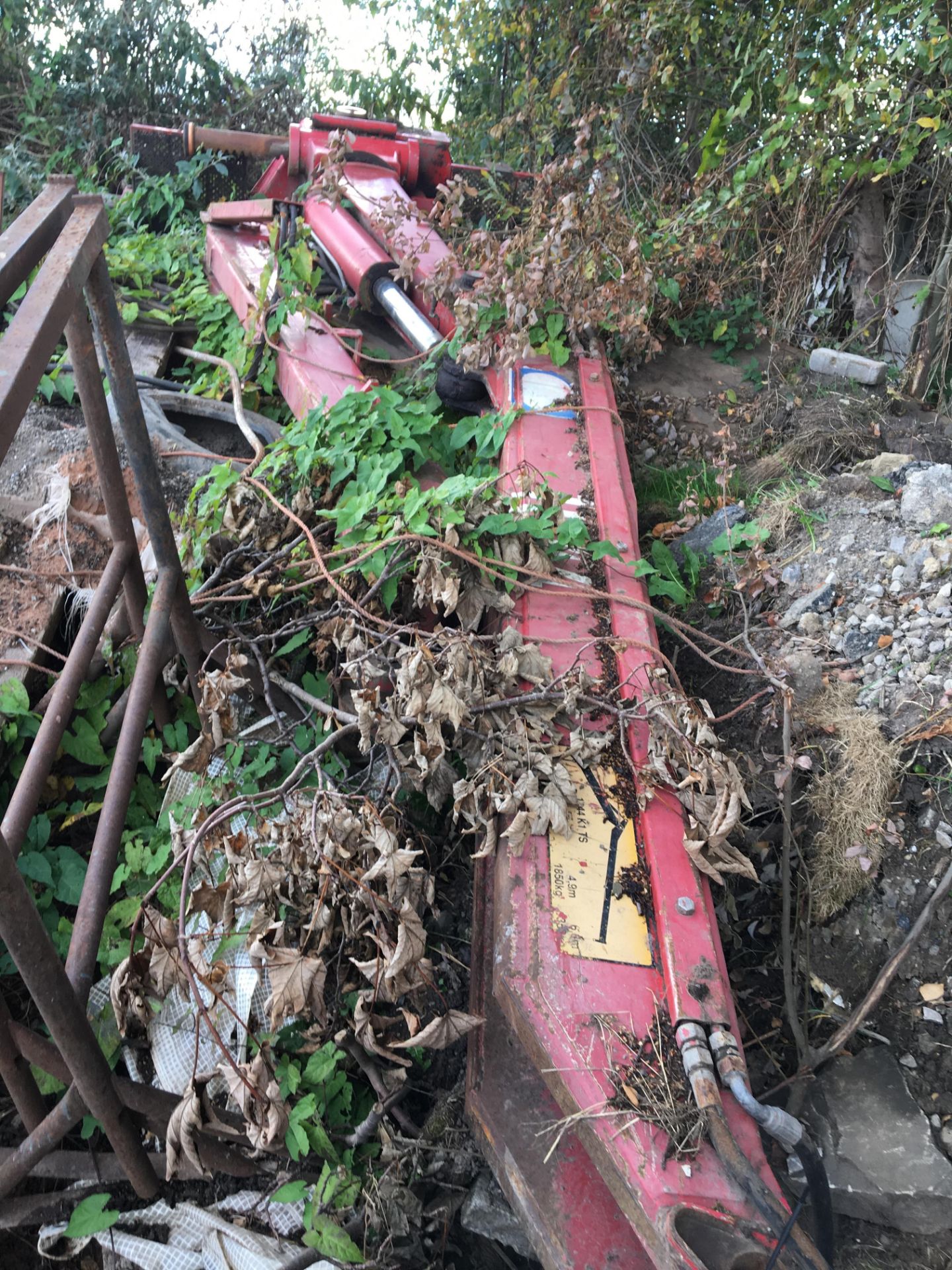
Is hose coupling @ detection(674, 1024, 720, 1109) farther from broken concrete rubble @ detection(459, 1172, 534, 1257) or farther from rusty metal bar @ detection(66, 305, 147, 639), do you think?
rusty metal bar @ detection(66, 305, 147, 639)

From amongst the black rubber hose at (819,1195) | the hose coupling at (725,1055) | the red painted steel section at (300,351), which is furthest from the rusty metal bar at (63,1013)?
the red painted steel section at (300,351)

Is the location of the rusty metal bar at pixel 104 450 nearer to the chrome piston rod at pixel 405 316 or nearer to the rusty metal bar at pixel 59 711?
the rusty metal bar at pixel 59 711

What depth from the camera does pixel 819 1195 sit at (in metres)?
1.61

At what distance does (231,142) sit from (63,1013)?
5.72m

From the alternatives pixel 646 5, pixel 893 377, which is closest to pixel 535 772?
pixel 893 377

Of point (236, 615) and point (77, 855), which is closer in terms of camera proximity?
point (77, 855)

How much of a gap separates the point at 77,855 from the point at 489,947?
1222 mm

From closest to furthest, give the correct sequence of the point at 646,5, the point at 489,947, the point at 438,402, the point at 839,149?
the point at 489,947, the point at 438,402, the point at 839,149, the point at 646,5

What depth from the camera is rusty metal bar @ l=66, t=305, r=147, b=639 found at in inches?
75.4

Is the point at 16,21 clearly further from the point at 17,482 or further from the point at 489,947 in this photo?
the point at 489,947

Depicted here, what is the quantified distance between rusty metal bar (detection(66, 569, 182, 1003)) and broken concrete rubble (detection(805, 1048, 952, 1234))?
1777 millimetres

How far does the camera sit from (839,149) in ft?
15.0

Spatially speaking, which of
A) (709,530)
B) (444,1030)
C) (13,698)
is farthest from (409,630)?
(709,530)

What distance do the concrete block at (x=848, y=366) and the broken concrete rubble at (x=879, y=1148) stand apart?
144 inches
